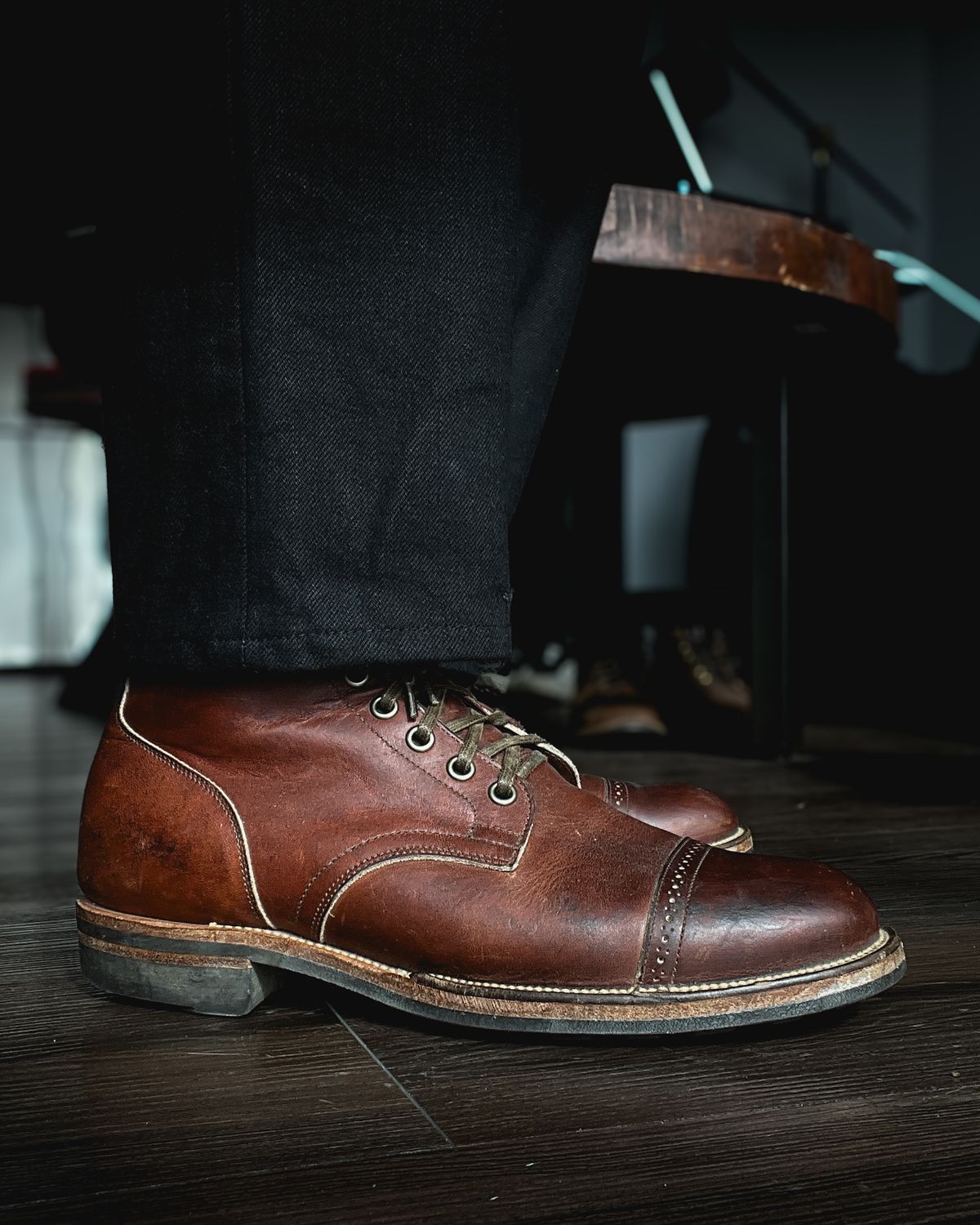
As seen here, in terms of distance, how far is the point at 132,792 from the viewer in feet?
1.73

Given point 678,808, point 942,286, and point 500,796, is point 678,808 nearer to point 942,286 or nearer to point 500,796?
point 500,796

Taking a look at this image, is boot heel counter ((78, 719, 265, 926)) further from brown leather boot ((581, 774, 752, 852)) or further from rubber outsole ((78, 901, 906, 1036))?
brown leather boot ((581, 774, 752, 852))

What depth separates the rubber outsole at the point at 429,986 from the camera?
454 millimetres

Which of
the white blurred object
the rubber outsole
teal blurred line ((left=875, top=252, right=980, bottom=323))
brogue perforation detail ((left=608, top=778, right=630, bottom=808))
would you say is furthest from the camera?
→ the white blurred object

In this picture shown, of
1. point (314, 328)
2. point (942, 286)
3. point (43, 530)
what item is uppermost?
point (942, 286)

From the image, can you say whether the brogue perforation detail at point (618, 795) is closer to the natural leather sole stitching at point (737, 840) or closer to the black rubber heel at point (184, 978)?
the natural leather sole stitching at point (737, 840)

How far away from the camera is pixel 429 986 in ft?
1.57

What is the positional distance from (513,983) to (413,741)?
118 mm

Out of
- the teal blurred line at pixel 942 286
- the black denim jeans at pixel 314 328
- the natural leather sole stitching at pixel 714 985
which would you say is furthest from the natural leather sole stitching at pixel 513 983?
the teal blurred line at pixel 942 286

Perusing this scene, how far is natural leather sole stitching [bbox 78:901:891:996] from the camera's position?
0.46 metres

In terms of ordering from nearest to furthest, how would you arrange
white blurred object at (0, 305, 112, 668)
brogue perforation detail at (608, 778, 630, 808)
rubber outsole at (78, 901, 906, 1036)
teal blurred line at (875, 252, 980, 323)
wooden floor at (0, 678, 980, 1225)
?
wooden floor at (0, 678, 980, 1225) → rubber outsole at (78, 901, 906, 1036) → brogue perforation detail at (608, 778, 630, 808) → teal blurred line at (875, 252, 980, 323) → white blurred object at (0, 305, 112, 668)

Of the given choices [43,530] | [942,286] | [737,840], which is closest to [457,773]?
[737,840]

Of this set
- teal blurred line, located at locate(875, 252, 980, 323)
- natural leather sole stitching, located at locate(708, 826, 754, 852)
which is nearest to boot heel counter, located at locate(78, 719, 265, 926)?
natural leather sole stitching, located at locate(708, 826, 754, 852)

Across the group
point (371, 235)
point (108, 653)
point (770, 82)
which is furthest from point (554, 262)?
point (770, 82)
